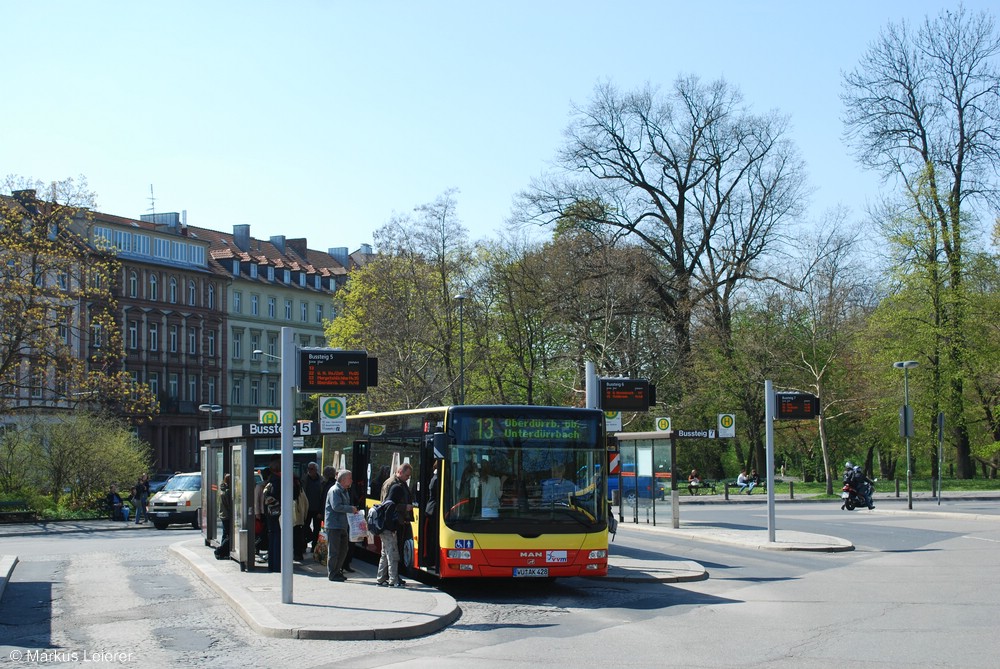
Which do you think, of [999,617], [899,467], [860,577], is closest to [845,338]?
[899,467]

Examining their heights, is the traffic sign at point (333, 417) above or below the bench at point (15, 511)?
above

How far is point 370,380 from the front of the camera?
640 inches

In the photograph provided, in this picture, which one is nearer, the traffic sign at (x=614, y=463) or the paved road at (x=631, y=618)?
the paved road at (x=631, y=618)

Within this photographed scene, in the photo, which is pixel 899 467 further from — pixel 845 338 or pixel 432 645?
pixel 432 645

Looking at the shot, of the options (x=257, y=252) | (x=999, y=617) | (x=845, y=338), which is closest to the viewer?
(x=999, y=617)

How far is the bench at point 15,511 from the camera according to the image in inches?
1513

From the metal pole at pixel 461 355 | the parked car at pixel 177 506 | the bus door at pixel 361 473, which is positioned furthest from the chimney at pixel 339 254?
the bus door at pixel 361 473

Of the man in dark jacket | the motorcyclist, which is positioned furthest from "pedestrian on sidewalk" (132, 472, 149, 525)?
the motorcyclist

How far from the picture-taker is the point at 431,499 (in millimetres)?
16656

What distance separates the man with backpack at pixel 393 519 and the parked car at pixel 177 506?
20.6 m

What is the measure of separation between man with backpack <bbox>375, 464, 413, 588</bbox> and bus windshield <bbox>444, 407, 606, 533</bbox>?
728 mm

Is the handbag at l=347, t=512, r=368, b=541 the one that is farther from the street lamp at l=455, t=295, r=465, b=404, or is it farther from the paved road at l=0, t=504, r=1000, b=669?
the street lamp at l=455, t=295, r=465, b=404

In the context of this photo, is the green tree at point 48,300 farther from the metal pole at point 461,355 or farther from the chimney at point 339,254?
the chimney at point 339,254

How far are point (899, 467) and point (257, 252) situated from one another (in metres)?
53.4
